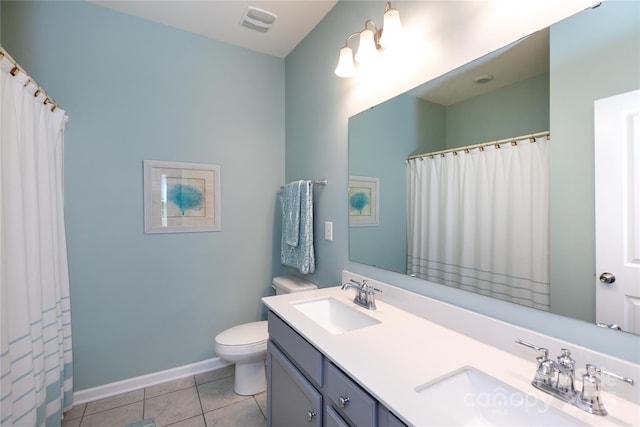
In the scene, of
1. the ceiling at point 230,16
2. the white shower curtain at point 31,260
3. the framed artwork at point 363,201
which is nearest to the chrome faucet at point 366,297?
the framed artwork at point 363,201

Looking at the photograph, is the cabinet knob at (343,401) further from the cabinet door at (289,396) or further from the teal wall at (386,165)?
the teal wall at (386,165)

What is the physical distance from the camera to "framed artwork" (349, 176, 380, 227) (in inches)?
63.1

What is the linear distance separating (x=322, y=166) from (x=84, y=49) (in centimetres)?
177

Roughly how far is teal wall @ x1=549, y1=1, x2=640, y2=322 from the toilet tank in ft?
4.83

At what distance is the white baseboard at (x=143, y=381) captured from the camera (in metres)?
1.92

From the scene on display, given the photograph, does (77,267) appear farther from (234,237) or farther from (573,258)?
(573,258)

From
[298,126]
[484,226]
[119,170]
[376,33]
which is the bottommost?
[484,226]

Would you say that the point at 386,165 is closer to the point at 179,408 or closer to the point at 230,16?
the point at 230,16

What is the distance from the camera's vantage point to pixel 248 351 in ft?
6.12

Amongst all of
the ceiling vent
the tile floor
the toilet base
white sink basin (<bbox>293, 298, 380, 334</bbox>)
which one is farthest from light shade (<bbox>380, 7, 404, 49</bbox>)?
the tile floor

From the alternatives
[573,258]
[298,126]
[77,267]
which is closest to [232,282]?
[77,267]

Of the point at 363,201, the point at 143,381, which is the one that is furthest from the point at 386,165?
the point at 143,381

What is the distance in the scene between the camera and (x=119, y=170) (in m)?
2.00

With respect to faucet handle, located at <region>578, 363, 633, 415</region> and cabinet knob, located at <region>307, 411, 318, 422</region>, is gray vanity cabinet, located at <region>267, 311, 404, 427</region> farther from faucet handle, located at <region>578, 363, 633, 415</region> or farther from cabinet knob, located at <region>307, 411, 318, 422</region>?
faucet handle, located at <region>578, 363, 633, 415</region>
